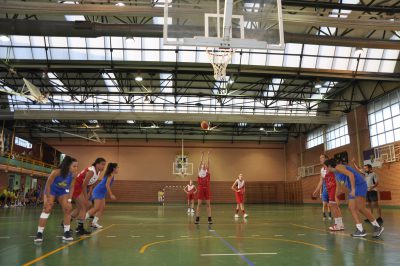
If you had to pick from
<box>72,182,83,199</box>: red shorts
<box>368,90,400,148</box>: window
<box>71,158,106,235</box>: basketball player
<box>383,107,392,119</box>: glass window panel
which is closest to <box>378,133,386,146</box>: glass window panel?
<box>368,90,400,148</box>: window

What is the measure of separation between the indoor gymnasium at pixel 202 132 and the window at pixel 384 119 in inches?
5.0

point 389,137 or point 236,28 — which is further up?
point 236,28

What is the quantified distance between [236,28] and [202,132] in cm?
3223

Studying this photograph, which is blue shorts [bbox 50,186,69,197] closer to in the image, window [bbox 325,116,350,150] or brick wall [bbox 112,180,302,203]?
window [bbox 325,116,350,150]

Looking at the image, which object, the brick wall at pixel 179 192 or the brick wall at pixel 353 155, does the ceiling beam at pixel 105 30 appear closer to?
the brick wall at pixel 353 155

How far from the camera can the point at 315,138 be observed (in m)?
37.2

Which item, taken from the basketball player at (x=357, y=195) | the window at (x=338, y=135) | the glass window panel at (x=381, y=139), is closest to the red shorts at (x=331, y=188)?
the basketball player at (x=357, y=195)

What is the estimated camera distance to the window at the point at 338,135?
30.4m

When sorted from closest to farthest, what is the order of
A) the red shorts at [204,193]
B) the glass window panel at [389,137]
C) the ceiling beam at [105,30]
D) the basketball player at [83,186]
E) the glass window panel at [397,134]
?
the basketball player at [83,186] < the red shorts at [204,193] < the ceiling beam at [105,30] < the glass window panel at [397,134] < the glass window panel at [389,137]

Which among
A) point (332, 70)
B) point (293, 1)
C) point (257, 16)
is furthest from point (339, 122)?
point (257, 16)

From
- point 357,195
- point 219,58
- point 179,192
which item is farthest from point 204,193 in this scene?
point 179,192

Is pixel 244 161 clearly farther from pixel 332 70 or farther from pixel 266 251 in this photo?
pixel 266 251

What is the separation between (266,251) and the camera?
20.5 ft

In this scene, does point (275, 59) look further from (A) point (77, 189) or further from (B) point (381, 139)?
(A) point (77, 189)
